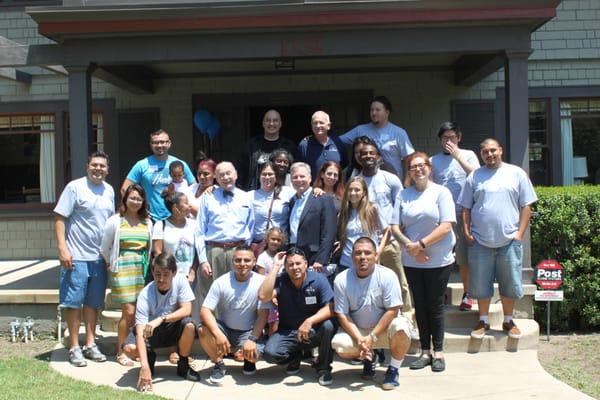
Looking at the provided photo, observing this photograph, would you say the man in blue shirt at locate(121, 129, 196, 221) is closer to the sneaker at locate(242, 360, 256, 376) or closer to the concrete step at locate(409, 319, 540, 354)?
the sneaker at locate(242, 360, 256, 376)

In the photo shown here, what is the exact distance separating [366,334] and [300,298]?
0.59m

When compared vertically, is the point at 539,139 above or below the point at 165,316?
above

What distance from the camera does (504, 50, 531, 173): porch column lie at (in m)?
6.78

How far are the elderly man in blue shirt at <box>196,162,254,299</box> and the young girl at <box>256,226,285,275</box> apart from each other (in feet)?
0.78

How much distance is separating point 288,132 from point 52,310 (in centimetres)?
533

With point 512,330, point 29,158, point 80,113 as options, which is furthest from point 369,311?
point 29,158

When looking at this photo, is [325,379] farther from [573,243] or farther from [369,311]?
[573,243]

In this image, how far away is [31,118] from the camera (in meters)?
10.2

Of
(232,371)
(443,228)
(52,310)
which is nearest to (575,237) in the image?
(443,228)

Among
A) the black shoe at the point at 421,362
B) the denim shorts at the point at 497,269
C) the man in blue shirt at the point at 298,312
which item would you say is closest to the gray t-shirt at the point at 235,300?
the man in blue shirt at the point at 298,312

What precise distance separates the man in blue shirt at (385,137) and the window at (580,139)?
4.61 m

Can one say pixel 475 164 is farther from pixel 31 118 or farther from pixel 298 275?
pixel 31 118

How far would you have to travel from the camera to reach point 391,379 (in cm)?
505

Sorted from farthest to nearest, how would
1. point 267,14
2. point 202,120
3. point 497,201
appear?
point 202,120, point 267,14, point 497,201
